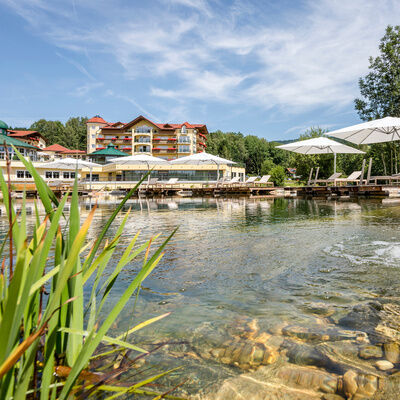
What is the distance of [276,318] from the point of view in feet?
8.18

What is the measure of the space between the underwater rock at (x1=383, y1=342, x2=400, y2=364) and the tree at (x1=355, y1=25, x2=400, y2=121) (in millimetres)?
26937

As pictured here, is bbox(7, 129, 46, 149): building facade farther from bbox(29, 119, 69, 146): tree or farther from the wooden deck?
the wooden deck

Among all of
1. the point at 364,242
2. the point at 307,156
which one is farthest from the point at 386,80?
the point at 364,242

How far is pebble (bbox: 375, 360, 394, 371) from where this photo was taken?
69.7 inches

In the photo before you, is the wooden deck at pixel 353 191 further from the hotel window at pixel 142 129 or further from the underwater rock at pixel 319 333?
the hotel window at pixel 142 129

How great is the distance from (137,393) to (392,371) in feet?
4.75

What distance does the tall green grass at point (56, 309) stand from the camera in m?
0.67

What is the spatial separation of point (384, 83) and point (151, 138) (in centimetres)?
4419

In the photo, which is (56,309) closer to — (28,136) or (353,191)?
(353,191)

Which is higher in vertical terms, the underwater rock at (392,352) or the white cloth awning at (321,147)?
the white cloth awning at (321,147)

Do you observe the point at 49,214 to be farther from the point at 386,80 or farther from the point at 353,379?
the point at 386,80

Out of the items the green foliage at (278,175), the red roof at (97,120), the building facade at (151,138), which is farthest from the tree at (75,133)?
the green foliage at (278,175)

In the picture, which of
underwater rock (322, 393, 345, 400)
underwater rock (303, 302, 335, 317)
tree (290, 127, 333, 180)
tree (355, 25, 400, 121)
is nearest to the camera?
underwater rock (322, 393, 345, 400)

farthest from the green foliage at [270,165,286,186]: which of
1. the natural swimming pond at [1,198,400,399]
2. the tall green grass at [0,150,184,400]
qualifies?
the tall green grass at [0,150,184,400]
